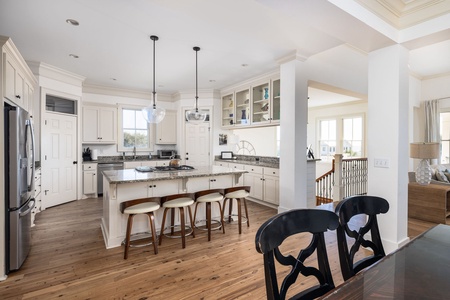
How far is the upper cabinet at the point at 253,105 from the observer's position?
4.78 metres

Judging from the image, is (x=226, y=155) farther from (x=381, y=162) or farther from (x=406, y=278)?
(x=406, y=278)

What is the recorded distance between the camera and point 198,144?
254 inches

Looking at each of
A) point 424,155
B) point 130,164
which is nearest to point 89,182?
point 130,164

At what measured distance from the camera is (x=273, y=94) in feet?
15.7

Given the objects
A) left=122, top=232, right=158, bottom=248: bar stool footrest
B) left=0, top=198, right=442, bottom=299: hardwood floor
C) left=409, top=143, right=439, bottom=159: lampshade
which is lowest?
left=0, top=198, right=442, bottom=299: hardwood floor

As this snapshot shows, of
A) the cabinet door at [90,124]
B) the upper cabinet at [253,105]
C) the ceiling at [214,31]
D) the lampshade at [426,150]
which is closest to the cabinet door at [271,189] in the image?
the upper cabinet at [253,105]

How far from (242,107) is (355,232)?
4799 millimetres

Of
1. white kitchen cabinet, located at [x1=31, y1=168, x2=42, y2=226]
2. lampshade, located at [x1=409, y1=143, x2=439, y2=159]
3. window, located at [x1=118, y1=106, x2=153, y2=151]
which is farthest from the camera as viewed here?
window, located at [x1=118, y1=106, x2=153, y2=151]

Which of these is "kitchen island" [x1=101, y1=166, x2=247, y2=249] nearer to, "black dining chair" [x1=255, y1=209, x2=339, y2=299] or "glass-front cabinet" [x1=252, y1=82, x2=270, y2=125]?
"glass-front cabinet" [x1=252, y1=82, x2=270, y2=125]

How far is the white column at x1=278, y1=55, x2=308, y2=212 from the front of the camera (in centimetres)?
387

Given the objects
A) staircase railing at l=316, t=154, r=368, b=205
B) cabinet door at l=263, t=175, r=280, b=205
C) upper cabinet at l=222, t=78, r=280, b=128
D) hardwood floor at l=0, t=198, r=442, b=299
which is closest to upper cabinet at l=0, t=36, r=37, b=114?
hardwood floor at l=0, t=198, r=442, b=299

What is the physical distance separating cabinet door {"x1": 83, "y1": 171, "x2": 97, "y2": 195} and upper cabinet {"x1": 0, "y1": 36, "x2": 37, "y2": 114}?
2230 mm

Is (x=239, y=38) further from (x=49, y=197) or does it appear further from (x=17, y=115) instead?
(x=49, y=197)

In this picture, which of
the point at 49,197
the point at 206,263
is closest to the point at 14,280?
the point at 206,263
